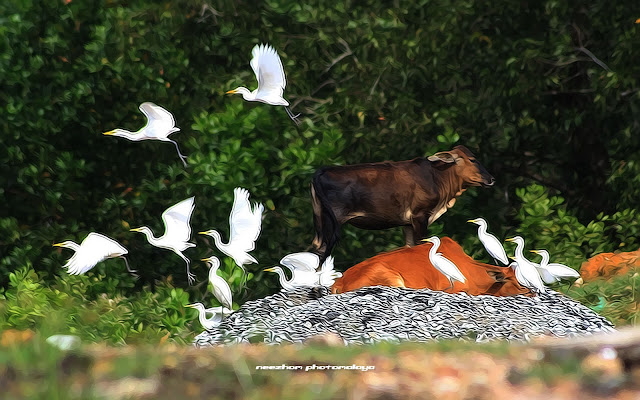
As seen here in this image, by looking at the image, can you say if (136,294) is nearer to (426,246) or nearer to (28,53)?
(28,53)

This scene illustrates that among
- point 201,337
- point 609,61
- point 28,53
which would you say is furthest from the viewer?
point 609,61

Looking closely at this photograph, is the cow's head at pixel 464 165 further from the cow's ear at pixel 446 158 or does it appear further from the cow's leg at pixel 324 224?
the cow's leg at pixel 324 224

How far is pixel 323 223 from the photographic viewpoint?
8.21 meters

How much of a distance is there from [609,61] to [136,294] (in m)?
6.06

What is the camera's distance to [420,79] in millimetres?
10477

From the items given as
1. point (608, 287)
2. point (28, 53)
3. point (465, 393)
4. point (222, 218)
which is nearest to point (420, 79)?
point (222, 218)

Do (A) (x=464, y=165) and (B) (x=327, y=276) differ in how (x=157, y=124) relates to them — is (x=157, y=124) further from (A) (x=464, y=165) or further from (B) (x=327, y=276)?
(A) (x=464, y=165)

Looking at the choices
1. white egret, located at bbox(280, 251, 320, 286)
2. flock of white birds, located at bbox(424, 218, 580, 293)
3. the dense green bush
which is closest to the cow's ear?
flock of white birds, located at bbox(424, 218, 580, 293)

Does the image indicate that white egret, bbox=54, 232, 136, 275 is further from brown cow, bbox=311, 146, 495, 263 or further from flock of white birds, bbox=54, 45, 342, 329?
brown cow, bbox=311, 146, 495, 263

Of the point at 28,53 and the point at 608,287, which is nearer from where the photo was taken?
the point at 608,287

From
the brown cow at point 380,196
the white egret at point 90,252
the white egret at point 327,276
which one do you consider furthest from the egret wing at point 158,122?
the white egret at point 327,276

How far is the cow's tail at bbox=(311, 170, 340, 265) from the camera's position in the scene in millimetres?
8109

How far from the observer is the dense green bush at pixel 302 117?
952cm

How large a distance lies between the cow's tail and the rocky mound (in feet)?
2.41
